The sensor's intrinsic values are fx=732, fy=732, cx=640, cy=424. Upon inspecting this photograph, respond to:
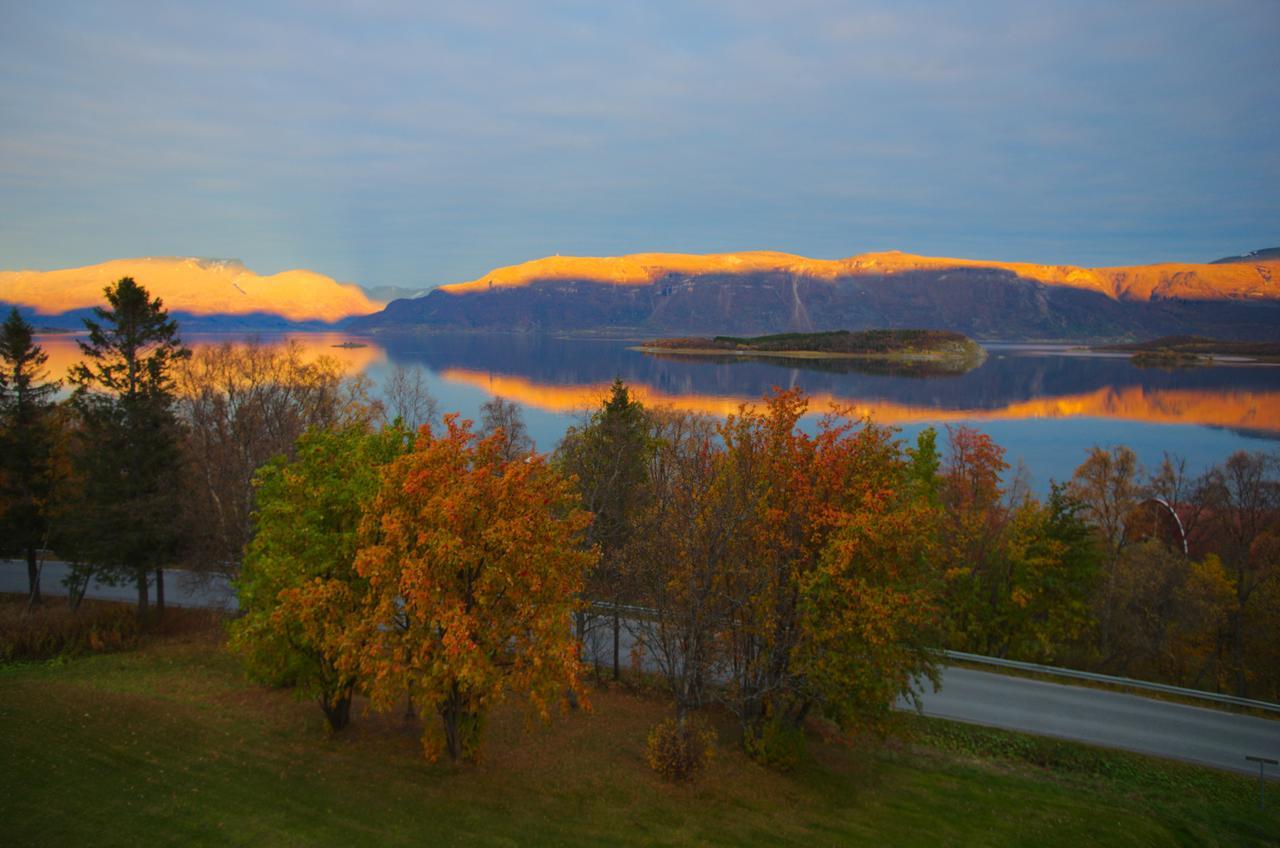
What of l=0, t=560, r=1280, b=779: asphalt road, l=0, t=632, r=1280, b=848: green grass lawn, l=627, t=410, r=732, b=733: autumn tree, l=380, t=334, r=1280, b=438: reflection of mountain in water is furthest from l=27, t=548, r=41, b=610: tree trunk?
l=380, t=334, r=1280, b=438: reflection of mountain in water

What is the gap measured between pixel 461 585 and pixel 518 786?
13.3 ft

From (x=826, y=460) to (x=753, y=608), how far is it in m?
3.60

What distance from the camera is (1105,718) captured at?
19.2 meters

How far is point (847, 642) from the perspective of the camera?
14914 mm

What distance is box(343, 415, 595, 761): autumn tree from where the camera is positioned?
39.3ft

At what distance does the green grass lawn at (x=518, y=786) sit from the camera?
10.9 meters

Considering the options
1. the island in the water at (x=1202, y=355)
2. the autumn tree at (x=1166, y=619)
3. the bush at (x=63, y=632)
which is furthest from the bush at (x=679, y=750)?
the island in the water at (x=1202, y=355)

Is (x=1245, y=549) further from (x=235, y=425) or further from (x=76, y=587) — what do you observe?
(x=235, y=425)

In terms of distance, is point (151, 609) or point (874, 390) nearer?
point (151, 609)

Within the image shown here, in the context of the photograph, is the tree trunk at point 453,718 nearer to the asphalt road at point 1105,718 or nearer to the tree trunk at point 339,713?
the tree trunk at point 339,713

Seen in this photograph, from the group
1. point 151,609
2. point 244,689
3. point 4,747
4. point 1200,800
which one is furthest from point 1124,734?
point 151,609

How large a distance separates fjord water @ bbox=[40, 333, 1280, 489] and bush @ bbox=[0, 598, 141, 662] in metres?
30.6

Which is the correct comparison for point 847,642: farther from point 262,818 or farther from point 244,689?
point 244,689

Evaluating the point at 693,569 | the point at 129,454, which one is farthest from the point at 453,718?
the point at 129,454
